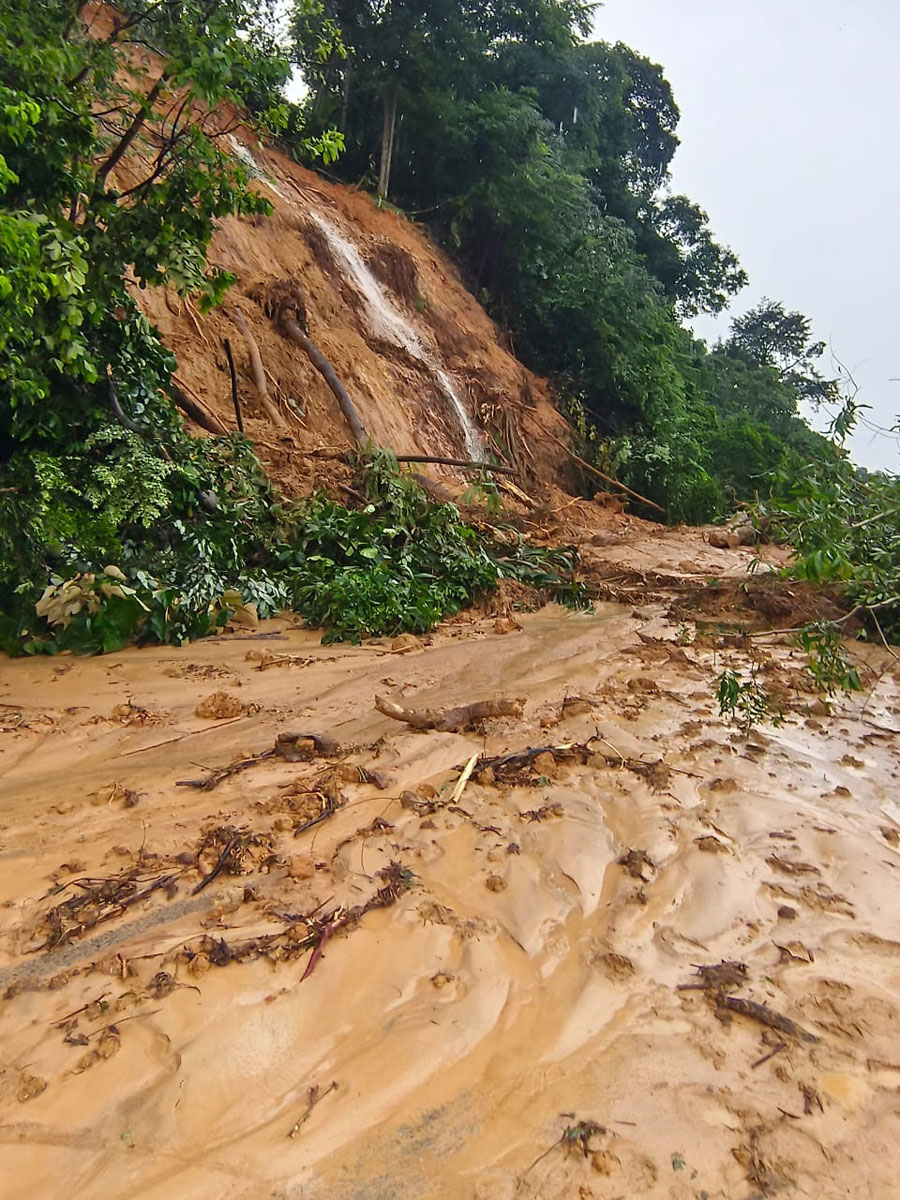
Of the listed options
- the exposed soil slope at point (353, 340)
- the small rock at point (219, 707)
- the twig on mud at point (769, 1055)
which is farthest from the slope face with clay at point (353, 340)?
the twig on mud at point (769, 1055)

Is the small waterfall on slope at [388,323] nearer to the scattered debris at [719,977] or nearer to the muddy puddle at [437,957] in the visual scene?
the muddy puddle at [437,957]

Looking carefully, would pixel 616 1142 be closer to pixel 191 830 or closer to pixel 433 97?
pixel 191 830

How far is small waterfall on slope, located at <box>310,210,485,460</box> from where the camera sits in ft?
41.5

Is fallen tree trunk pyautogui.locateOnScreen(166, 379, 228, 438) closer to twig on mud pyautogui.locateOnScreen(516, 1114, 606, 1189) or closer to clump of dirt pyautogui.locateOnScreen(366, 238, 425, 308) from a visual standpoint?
twig on mud pyautogui.locateOnScreen(516, 1114, 606, 1189)

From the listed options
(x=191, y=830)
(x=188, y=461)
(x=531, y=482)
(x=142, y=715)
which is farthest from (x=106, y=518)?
(x=531, y=482)

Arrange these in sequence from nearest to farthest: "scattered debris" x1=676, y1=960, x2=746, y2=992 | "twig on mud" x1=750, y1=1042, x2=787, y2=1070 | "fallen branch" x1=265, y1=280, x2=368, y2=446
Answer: "twig on mud" x1=750, y1=1042, x2=787, y2=1070 < "scattered debris" x1=676, y1=960, x2=746, y2=992 < "fallen branch" x1=265, y1=280, x2=368, y2=446

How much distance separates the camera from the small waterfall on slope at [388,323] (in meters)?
12.6

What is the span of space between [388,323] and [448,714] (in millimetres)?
10642

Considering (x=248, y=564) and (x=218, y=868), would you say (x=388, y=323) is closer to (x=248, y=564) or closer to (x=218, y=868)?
(x=248, y=564)

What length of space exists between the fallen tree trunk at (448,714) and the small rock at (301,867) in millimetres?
1220

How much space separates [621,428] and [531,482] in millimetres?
3660

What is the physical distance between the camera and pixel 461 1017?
1891mm

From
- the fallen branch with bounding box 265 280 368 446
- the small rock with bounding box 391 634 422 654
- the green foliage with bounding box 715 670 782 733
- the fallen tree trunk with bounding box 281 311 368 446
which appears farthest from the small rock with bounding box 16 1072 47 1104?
the fallen branch with bounding box 265 280 368 446

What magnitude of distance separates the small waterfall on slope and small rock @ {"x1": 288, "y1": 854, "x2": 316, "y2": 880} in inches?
420
